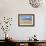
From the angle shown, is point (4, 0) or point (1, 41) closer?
point (1, 41)

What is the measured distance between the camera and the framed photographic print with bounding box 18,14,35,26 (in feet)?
18.0

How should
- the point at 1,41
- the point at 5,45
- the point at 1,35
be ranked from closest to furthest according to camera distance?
the point at 5,45 < the point at 1,41 < the point at 1,35

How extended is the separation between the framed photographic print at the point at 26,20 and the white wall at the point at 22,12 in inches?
4.6

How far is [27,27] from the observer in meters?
5.48

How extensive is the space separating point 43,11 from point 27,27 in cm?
89

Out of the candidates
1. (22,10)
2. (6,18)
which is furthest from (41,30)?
(6,18)

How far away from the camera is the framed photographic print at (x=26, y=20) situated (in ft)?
18.0

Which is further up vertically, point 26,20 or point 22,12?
point 22,12

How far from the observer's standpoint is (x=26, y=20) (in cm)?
550

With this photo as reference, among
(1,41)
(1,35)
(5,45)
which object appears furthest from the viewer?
(1,35)

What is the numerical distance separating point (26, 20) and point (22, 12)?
35 cm

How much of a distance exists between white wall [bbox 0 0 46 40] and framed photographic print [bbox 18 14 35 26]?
117mm

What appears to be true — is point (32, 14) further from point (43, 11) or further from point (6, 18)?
point (6, 18)

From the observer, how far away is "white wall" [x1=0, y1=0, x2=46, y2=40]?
5.45m
